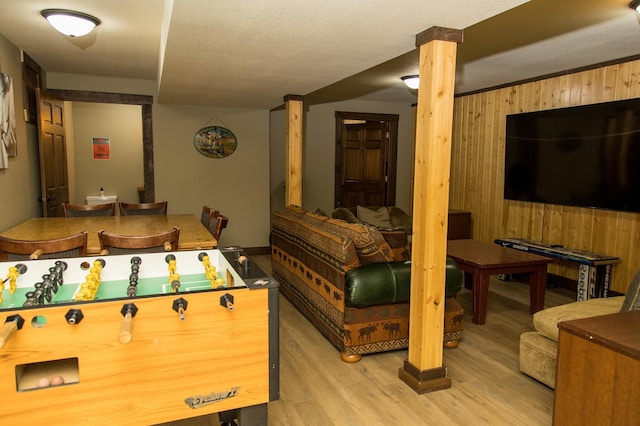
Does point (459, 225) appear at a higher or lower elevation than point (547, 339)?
higher

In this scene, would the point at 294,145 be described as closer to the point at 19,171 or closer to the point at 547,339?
the point at 19,171

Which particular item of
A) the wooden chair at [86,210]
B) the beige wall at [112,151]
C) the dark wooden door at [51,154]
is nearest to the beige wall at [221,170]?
the dark wooden door at [51,154]

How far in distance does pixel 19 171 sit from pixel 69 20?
170cm

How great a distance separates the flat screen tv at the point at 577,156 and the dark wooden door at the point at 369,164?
223cm

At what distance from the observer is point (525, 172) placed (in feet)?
17.5

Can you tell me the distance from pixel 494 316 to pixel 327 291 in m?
1.70

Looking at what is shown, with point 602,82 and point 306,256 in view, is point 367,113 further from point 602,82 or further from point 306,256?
point 306,256

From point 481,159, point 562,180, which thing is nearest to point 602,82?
point 562,180

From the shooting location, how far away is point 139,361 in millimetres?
1470

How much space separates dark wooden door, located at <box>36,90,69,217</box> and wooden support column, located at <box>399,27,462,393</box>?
3.69 meters

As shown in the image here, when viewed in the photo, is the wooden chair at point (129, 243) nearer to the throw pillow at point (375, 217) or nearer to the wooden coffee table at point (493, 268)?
the wooden coffee table at point (493, 268)

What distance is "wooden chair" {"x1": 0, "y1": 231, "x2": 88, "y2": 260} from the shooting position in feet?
8.73

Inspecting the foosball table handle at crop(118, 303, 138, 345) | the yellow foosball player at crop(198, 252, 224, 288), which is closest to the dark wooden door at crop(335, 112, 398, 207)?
the yellow foosball player at crop(198, 252, 224, 288)

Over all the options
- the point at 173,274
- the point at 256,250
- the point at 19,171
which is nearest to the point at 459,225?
the point at 256,250
